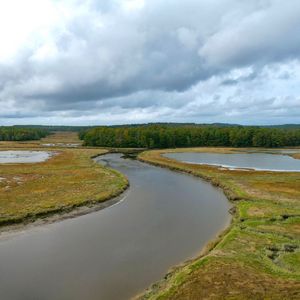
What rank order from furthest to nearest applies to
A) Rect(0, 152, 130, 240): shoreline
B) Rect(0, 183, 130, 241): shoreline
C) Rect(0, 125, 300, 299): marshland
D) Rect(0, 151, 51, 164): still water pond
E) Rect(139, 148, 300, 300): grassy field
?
Rect(0, 151, 51, 164): still water pond < Rect(0, 152, 130, 240): shoreline < Rect(0, 183, 130, 241): shoreline < Rect(0, 125, 300, 299): marshland < Rect(139, 148, 300, 300): grassy field

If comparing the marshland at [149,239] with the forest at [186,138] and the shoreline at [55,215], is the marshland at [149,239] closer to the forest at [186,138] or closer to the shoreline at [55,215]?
the shoreline at [55,215]

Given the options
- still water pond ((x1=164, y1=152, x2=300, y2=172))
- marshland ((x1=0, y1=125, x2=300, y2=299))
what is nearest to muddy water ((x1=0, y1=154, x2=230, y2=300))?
marshland ((x1=0, y1=125, x2=300, y2=299))

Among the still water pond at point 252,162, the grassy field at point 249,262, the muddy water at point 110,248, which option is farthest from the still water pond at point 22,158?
the grassy field at point 249,262

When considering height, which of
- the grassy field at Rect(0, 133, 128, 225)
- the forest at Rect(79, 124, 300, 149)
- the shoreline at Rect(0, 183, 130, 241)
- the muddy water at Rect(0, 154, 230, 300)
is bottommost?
the muddy water at Rect(0, 154, 230, 300)

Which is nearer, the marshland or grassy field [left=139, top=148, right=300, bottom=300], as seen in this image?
grassy field [left=139, top=148, right=300, bottom=300]

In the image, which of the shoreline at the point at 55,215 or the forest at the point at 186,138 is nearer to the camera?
the shoreline at the point at 55,215

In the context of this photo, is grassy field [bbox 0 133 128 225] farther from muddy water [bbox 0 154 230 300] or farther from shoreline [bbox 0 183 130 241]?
muddy water [bbox 0 154 230 300]
